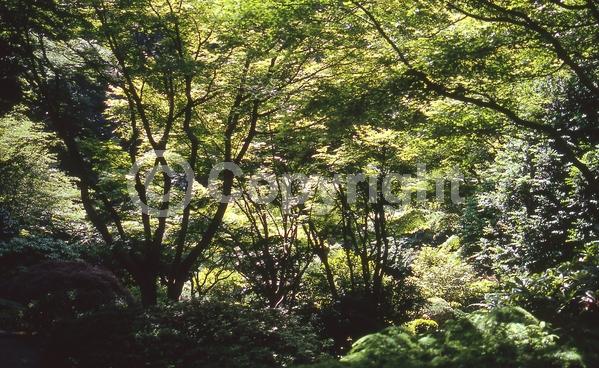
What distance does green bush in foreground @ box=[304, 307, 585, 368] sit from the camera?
2.86 metres

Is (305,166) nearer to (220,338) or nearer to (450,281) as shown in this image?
(220,338)

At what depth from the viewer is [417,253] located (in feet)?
62.4

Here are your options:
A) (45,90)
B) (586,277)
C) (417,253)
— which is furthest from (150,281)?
(417,253)

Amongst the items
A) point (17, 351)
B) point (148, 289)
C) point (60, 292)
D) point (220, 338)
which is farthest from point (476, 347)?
point (148, 289)

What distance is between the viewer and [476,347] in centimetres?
308

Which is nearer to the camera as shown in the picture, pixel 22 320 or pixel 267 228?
pixel 22 320

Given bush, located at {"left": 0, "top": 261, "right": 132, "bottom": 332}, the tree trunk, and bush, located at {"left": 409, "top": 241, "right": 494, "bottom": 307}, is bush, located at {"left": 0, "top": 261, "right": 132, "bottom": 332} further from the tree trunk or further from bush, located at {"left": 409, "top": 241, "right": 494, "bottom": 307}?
bush, located at {"left": 409, "top": 241, "right": 494, "bottom": 307}

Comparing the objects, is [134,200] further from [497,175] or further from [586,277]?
[497,175]

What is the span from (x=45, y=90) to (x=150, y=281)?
3.71 metres

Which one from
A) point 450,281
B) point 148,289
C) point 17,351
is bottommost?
point 450,281

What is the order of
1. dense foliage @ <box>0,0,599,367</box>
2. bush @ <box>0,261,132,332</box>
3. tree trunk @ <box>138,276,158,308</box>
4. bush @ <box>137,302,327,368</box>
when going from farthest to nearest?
tree trunk @ <box>138,276,158,308</box>, bush @ <box>0,261,132,332</box>, dense foliage @ <box>0,0,599,367</box>, bush @ <box>137,302,327,368</box>

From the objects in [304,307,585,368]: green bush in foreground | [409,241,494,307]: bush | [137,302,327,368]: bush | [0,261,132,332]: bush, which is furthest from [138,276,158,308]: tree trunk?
[409,241,494,307]: bush

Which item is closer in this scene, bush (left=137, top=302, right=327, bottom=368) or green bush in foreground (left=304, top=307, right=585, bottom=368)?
green bush in foreground (left=304, top=307, right=585, bottom=368)

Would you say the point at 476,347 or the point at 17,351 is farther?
the point at 17,351
